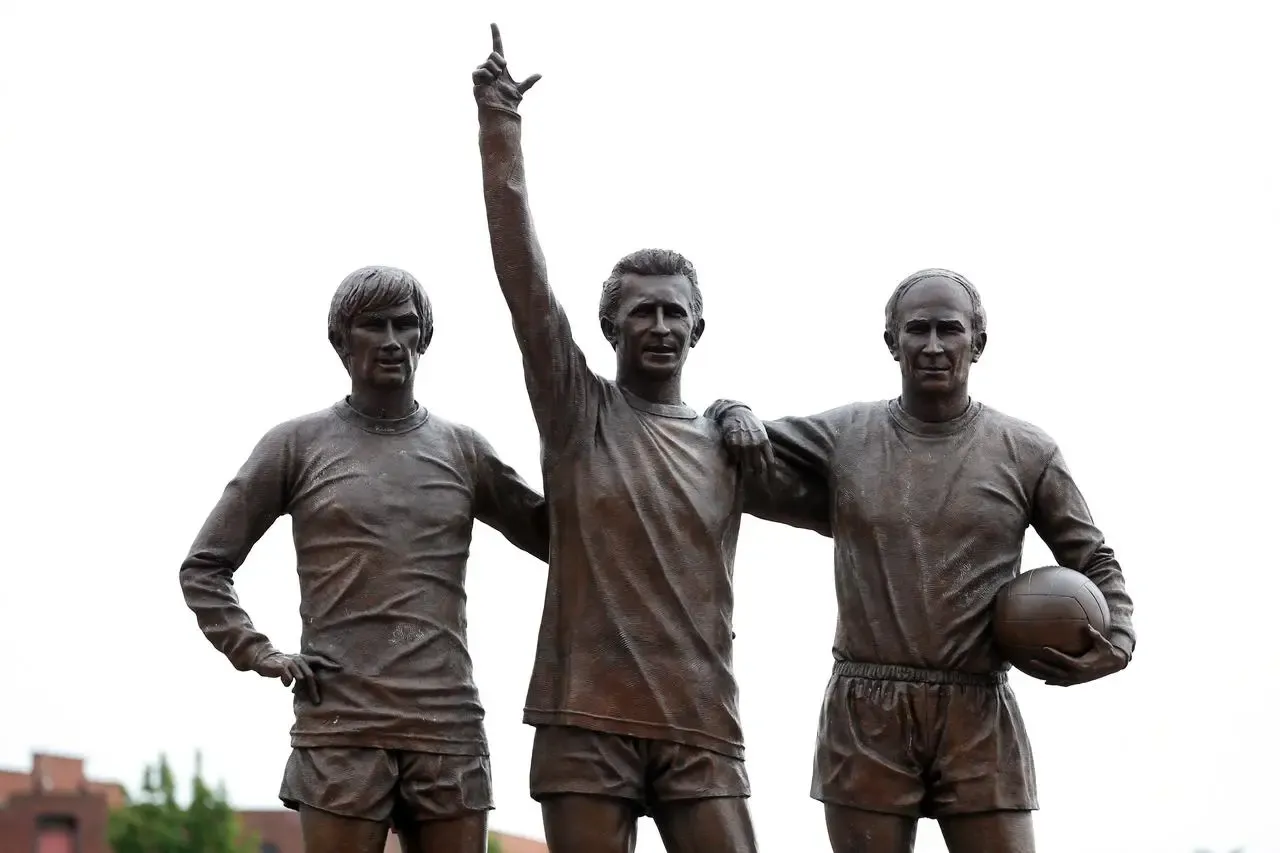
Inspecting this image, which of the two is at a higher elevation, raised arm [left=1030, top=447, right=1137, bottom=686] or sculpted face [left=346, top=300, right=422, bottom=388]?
sculpted face [left=346, top=300, right=422, bottom=388]

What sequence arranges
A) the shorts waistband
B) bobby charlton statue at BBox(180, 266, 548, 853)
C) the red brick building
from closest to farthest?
bobby charlton statue at BBox(180, 266, 548, 853)
the shorts waistband
the red brick building

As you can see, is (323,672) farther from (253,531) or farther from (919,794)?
(919,794)

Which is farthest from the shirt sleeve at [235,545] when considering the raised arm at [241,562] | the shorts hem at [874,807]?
the shorts hem at [874,807]

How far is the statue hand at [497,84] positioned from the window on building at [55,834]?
18.7 m

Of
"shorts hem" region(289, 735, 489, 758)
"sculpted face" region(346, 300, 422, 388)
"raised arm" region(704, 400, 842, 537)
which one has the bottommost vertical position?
"shorts hem" region(289, 735, 489, 758)

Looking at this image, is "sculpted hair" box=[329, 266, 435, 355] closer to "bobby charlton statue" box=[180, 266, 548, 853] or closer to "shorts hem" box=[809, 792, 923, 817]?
"bobby charlton statue" box=[180, 266, 548, 853]

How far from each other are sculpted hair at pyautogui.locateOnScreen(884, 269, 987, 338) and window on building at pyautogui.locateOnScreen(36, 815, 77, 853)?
18.8 meters

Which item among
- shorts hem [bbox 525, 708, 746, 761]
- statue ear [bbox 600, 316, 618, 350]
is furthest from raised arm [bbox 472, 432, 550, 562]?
shorts hem [bbox 525, 708, 746, 761]

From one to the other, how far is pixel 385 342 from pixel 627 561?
4.31 feet

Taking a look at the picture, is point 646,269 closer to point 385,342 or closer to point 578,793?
point 385,342

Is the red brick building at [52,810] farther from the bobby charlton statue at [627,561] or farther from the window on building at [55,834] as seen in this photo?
the bobby charlton statue at [627,561]

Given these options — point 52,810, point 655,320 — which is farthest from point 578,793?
point 52,810

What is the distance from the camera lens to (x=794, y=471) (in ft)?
29.9

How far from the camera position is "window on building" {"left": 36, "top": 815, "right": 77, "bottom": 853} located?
25250mm
